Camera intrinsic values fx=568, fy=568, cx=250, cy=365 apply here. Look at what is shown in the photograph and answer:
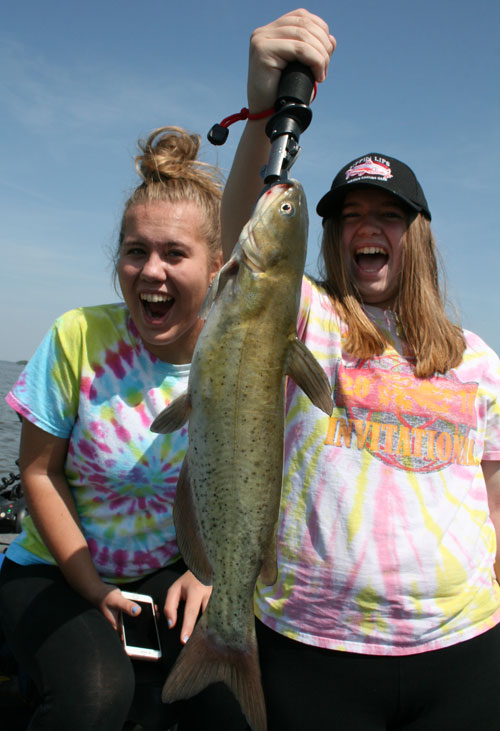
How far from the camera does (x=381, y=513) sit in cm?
247

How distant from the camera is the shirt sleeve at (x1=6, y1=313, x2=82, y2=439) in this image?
2.88 metres

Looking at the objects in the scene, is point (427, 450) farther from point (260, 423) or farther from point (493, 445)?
point (260, 423)

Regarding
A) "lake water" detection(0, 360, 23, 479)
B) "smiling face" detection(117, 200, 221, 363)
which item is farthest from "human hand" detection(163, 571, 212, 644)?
"lake water" detection(0, 360, 23, 479)

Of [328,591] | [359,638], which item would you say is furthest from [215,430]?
[359,638]

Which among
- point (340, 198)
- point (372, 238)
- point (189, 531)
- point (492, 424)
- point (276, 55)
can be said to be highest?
point (276, 55)

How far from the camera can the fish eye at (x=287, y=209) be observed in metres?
2.02

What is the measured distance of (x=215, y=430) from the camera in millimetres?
2002

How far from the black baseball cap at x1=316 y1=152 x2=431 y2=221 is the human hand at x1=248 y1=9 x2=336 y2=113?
76 cm

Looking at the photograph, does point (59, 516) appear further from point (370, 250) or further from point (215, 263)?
point (370, 250)

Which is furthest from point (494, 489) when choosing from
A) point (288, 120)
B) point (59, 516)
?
point (59, 516)

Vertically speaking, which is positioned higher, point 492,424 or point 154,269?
point 154,269

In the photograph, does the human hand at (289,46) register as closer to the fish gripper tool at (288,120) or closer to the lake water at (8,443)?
the fish gripper tool at (288,120)

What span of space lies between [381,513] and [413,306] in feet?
3.73

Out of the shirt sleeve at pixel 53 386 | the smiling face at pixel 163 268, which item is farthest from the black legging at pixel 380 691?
the smiling face at pixel 163 268
